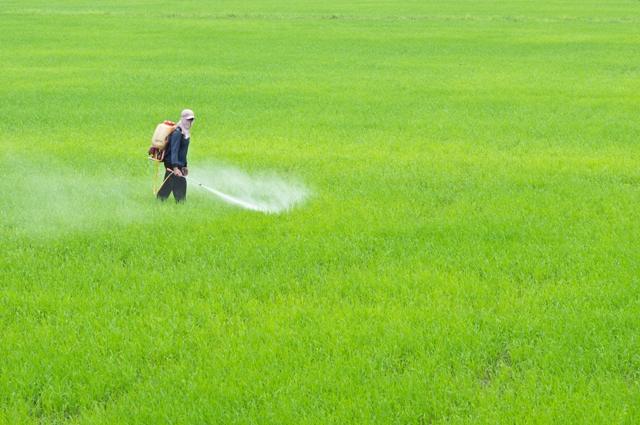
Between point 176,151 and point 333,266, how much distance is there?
2499 millimetres

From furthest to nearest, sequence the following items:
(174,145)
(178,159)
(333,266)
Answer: (178,159)
(174,145)
(333,266)

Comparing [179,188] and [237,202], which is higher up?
[179,188]

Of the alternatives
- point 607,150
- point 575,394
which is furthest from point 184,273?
point 607,150

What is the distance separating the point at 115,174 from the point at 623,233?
6.53m

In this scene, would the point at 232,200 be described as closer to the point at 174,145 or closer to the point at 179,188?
the point at 179,188

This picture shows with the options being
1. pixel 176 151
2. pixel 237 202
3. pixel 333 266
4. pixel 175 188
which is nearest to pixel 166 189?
pixel 175 188

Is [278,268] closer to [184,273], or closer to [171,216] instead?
[184,273]

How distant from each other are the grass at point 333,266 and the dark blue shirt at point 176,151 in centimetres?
57

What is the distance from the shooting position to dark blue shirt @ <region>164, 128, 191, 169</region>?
27.4 ft

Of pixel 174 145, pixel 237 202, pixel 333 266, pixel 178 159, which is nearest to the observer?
pixel 333 266

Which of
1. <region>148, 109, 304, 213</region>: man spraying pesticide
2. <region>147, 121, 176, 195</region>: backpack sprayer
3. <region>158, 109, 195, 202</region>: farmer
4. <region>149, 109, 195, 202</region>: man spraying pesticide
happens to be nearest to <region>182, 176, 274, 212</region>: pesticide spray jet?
<region>148, 109, 304, 213</region>: man spraying pesticide

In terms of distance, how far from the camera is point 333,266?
694 cm

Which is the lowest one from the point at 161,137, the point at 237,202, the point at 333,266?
the point at 237,202

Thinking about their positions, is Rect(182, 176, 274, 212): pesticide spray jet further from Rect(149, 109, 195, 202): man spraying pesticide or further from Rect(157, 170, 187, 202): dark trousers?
Rect(149, 109, 195, 202): man spraying pesticide
